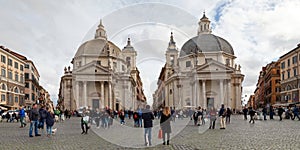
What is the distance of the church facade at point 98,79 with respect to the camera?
7350 cm

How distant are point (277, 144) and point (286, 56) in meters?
60.4

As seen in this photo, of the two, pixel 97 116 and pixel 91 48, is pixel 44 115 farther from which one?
pixel 91 48

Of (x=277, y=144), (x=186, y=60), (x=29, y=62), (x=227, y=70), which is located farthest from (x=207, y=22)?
(x=277, y=144)

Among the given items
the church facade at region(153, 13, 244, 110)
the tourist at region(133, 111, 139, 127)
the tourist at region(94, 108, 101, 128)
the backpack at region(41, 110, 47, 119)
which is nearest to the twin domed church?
the church facade at region(153, 13, 244, 110)

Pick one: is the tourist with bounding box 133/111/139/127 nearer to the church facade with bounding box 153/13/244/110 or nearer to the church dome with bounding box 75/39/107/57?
the church facade with bounding box 153/13/244/110

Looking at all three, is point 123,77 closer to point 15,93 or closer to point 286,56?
point 15,93

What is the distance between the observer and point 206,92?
245 ft

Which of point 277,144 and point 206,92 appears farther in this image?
point 206,92

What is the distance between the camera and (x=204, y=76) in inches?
2840

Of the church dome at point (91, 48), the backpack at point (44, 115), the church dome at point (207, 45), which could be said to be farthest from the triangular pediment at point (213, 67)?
the backpack at point (44, 115)

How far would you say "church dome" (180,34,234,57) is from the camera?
259ft

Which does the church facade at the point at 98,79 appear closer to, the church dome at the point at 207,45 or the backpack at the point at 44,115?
the church dome at the point at 207,45

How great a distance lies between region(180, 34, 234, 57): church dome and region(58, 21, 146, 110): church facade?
14921mm

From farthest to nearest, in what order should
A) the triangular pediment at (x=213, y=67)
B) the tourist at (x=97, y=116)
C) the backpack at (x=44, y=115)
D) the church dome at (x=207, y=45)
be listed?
the church dome at (x=207, y=45), the triangular pediment at (x=213, y=67), the tourist at (x=97, y=116), the backpack at (x=44, y=115)
